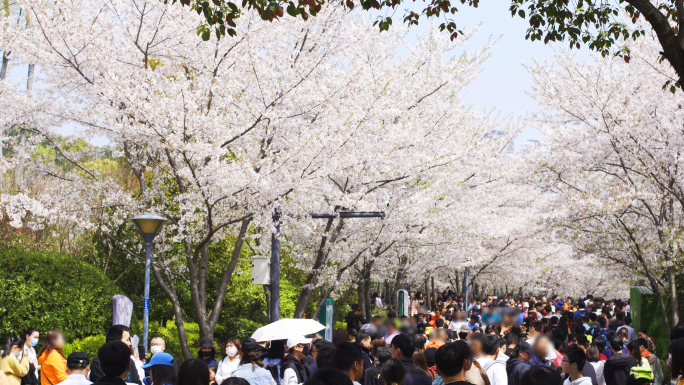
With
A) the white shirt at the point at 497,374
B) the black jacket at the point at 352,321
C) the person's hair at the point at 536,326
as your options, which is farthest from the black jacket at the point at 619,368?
the black jacket at the point at 352,321

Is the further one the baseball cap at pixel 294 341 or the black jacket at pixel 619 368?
the black jacket at pixel 619 368

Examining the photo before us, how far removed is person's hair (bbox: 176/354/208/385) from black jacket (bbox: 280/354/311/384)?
215cm

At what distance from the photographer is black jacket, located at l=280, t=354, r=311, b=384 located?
272 inches

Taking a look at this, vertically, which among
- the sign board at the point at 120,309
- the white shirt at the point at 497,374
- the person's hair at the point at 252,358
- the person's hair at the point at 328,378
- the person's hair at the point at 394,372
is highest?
the sign board at the point at 120,309

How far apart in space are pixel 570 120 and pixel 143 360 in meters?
13.0


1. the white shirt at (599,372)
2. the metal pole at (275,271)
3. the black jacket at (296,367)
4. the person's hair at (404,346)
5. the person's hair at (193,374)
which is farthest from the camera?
the metal pole at (275,271)

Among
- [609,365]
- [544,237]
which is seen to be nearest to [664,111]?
[544,237]

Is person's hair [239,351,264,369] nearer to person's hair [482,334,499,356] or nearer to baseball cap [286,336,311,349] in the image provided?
baseball cap [286,336,311,349]

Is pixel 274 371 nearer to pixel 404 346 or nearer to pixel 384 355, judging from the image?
pixel 384 355

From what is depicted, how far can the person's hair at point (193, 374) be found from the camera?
4.80 metres

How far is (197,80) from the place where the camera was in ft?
36.8

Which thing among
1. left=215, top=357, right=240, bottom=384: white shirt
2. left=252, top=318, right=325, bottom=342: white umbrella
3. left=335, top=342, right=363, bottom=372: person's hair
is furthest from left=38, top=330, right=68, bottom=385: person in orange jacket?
left=335, top=342, right=363, bottom=372: person's hair

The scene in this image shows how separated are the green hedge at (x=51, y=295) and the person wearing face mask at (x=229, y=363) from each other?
19.3ft

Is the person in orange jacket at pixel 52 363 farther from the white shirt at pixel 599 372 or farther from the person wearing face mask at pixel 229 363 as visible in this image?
the white shirt at pixel 599 372
